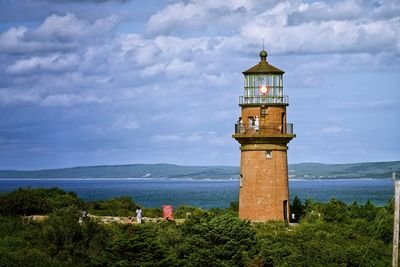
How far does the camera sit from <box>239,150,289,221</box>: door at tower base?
117 ft

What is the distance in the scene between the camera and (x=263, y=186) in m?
35.7

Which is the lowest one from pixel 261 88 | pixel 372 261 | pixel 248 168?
pixel 372 261

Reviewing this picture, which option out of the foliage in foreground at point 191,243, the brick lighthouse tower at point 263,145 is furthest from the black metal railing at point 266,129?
the foliage in foreground at point 191,243

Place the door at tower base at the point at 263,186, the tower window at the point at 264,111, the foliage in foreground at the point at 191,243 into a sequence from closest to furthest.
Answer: the foliage in foreground at the point at 191,243 < the door at tower base at the point at 263,186 < the tower window at the point at 264,111

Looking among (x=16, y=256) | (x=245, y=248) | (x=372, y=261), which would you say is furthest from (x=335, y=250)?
(x=16, y=256)

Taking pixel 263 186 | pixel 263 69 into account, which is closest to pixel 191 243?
pixel 263 186

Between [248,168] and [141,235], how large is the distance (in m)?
10.1

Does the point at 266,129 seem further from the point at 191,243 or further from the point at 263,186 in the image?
the point at 191,243

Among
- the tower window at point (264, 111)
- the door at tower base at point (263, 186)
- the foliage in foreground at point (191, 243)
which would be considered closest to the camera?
the foliage in foreground at point (191, 243)

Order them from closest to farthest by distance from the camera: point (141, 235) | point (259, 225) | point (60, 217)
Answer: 1. point (141, 235)
2. point (60, 217)
3. point (259, 225)

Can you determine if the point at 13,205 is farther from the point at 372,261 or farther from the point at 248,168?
the point at 372,261

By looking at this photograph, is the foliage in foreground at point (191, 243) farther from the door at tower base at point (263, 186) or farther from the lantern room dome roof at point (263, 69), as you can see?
the lantern room dome roof at point (263, 69)

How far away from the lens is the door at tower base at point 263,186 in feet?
117

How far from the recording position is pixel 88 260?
2838 cm
